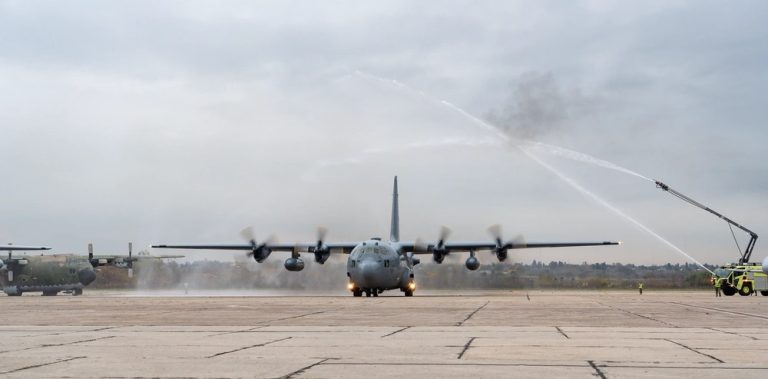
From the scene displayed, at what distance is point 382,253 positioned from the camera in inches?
2117

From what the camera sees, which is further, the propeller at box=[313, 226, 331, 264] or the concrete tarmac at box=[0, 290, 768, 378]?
the propeller at box=[313, 226, 331, 264]

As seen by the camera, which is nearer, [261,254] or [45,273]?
[261,254]

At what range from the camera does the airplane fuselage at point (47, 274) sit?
248 ft

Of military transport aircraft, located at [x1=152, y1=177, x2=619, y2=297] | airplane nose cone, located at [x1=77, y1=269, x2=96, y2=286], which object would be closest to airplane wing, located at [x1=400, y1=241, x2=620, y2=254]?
military transport aircraft, located at [x1=152, y1=177, x2=619, y2=297]

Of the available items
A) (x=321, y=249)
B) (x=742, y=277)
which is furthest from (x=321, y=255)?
(x=742, y=277)

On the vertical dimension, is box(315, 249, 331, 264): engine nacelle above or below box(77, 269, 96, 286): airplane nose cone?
above

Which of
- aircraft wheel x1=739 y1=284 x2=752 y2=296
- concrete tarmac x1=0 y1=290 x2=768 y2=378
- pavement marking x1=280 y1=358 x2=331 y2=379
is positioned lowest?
aircraft wheel x1=739 y1=284 x2=752 y2=296

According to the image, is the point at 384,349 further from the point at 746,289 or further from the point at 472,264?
the point at 746,289

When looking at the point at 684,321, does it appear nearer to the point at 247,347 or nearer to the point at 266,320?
the point at 266,320

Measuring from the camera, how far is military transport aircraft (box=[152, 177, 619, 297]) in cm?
5347

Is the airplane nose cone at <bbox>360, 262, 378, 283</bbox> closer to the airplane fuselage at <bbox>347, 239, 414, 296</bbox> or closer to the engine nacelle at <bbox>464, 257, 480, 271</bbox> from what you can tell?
the airplane fuselage at <bbox>347, 239, 414, 296</bbox>

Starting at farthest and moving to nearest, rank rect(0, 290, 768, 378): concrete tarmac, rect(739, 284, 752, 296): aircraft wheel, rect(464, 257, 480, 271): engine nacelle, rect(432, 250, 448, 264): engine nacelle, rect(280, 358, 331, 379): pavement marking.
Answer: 1. rect(432, 250, 448, 264): engine nacelle
2. rect(464, 257, 480, 271): engine nacelle
3. rect(739, 284, 752, 296): aircraft wheel
4. rect(0, 290, 768, 378): concrete tarmac
5. rect(280, 358, 331, 379): pavement marking

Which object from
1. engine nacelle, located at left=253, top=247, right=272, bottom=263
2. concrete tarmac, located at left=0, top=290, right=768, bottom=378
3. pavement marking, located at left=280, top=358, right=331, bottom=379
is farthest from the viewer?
engine nacelle, located at left=253, top=247, right=272, bottom=263

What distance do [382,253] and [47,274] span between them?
40.3m
